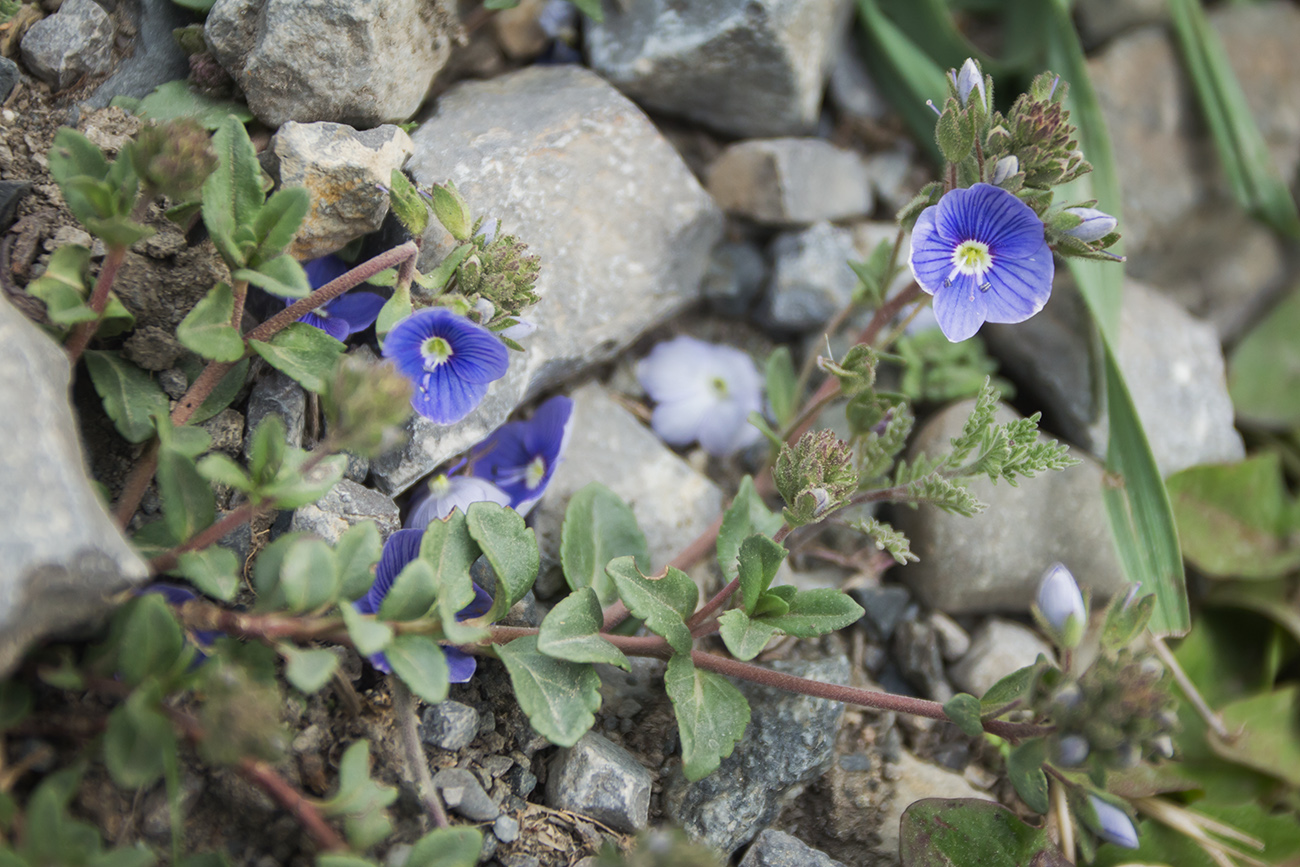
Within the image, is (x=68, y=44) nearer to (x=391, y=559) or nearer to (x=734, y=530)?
(x=391, y=559)

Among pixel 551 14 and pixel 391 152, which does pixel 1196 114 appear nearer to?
pixel 551 14

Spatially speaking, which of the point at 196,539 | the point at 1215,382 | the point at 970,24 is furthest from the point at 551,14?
the point at 1215,382

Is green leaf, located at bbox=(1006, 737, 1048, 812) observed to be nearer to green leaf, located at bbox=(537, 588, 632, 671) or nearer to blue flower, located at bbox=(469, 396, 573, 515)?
green leaf, located at bbox=(537, 588, 632, 671)

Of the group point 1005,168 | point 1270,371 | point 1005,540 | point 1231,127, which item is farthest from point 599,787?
point 1231,127

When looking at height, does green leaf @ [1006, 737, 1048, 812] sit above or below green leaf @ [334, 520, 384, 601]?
below

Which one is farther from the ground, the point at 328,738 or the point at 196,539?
the point at 196,539

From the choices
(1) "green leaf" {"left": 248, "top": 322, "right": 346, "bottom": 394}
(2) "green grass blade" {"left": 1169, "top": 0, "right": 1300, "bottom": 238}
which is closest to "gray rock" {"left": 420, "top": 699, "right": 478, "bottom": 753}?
(1) "green leaf" {"left": 248, "top": 322, "right": 346, "bottom": 394}
